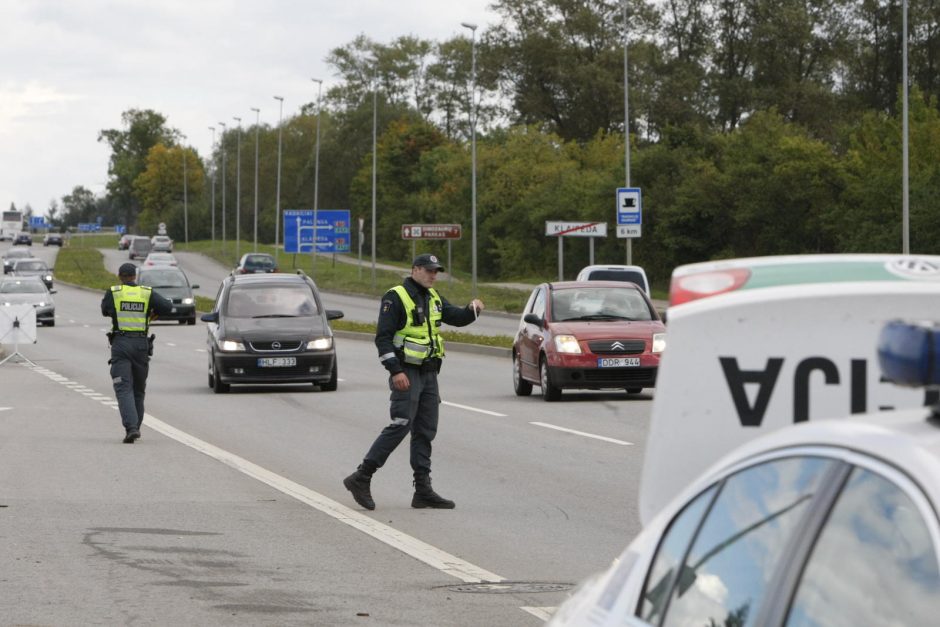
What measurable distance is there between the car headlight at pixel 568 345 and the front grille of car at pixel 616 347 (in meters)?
0.16

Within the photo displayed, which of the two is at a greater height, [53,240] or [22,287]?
[53,240]

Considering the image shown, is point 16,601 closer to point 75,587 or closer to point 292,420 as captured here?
point 75,587

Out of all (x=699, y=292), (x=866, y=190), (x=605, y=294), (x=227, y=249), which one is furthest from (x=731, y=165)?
(x=227, y=249)

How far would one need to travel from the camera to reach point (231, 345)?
80.7ft

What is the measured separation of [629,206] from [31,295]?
1853 centimetres

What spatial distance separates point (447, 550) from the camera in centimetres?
986

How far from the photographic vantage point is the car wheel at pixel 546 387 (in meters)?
22.1

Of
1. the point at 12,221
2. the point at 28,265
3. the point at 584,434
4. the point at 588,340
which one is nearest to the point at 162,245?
the point at 12,221

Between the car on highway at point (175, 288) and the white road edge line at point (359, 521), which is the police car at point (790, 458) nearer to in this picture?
the white road edge line at point (359, 521)

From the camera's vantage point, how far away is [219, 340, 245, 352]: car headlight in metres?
24.5

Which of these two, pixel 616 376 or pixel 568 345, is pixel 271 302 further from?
pixel 616 376

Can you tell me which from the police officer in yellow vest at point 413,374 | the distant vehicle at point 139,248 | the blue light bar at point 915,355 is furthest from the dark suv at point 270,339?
the distant vehicle at point 139,248

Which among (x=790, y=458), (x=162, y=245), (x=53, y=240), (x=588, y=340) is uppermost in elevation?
(x=53, y=240)

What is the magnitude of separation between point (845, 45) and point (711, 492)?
84699 mm
